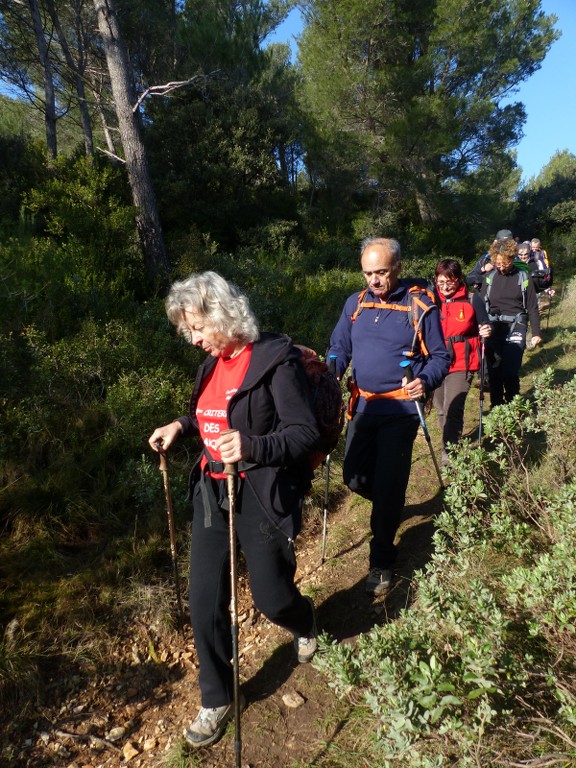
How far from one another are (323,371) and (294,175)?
19.8m

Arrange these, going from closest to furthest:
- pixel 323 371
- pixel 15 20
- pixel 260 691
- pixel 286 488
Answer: pixel 286 488
pixel 323 371
pixel 260 691
pixel 15 20

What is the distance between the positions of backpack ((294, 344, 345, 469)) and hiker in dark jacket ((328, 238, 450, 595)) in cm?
79

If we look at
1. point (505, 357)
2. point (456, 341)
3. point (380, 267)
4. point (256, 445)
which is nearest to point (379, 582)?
point (256, 445)

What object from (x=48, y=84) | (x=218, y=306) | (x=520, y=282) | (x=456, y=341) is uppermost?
(x=48, y=84)

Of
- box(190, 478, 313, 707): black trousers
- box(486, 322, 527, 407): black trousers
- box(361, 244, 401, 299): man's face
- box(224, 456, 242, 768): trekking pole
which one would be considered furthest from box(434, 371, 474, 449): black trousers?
box(224, 456, 242, 768): trekking pole

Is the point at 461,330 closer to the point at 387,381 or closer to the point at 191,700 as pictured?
the point at 387,381

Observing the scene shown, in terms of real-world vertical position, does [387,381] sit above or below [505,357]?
above

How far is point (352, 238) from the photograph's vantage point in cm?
1797

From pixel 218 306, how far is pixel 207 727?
80.4 inches

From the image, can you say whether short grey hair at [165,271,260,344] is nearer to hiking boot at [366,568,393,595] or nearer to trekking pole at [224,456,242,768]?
trekking pole at [224,456,242,768]

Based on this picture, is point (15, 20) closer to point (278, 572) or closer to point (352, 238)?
point (352, 238)

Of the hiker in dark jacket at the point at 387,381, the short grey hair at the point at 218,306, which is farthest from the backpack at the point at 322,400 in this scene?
the hiker in dark jacket at the point at 387,381

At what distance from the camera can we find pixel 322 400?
2.55 metres

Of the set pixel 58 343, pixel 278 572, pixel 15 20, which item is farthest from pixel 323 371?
pixel 15 20
